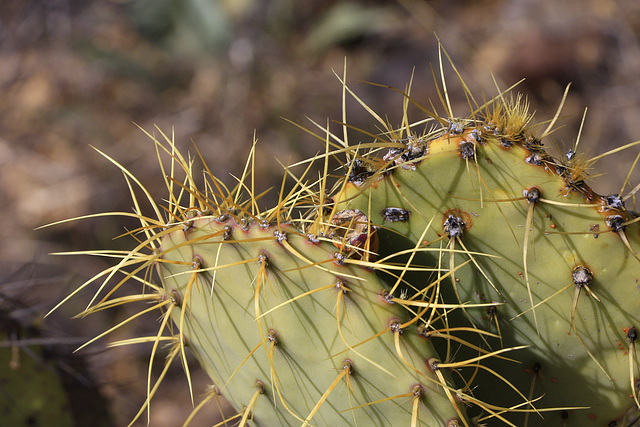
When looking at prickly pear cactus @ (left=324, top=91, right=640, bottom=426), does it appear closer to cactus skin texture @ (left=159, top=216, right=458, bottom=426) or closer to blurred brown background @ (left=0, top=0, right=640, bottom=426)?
cactus skin texture @ (left=159, top=216, right=458, bottom=426)

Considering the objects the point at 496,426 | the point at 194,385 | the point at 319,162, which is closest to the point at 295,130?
the point at 319,162

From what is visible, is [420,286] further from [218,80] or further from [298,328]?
[218,80]

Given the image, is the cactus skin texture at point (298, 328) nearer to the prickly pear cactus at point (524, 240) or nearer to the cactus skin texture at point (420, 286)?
the cactus skin texture at point (420, 286)

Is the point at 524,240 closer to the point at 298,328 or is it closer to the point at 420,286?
the point at 420,286

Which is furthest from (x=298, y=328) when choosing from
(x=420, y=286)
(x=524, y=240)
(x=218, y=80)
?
(x=218, y=80)

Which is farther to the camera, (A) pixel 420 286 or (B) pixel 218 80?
(B) pixel 218 80

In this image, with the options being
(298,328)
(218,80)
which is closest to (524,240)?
(298,328)

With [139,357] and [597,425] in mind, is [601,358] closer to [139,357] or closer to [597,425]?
[597,425]
